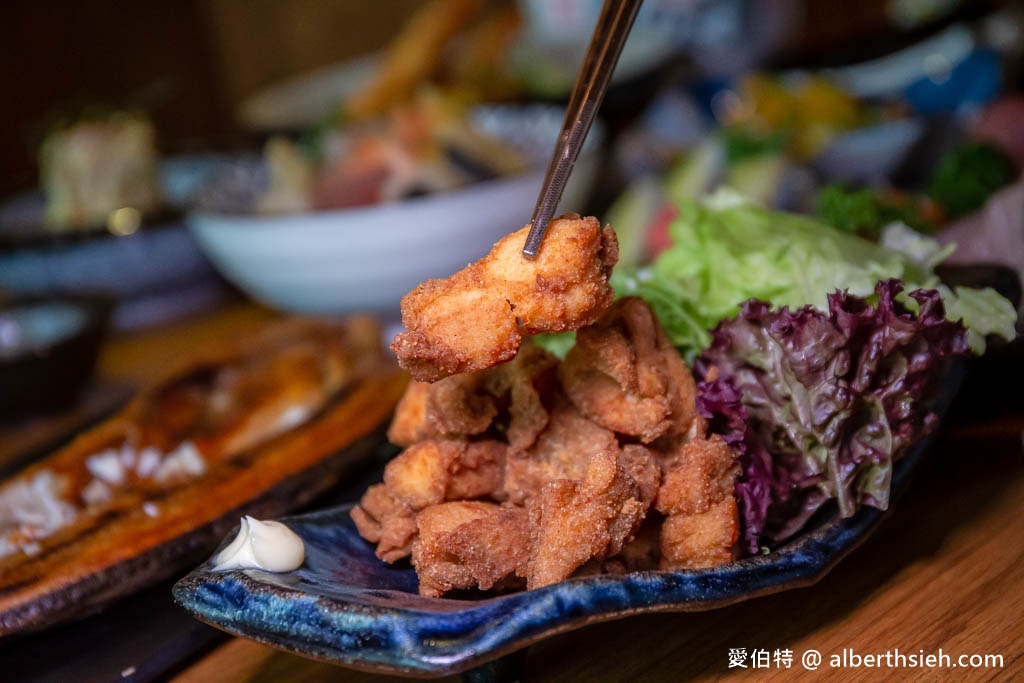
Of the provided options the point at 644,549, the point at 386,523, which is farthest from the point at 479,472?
the point at 644,549

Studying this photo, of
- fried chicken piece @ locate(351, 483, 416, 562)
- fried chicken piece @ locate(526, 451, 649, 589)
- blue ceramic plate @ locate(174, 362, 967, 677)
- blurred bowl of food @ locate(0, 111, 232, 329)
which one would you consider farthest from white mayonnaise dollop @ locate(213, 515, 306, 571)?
blurred bowl of food @ locate(0, 111, 232, 329)

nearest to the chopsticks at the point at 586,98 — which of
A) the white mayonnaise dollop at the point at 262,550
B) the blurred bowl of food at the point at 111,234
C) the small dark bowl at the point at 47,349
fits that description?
the white mayonnaise dollop at the point at 262,550

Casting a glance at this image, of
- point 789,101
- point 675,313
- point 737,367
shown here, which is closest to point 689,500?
point 737,367

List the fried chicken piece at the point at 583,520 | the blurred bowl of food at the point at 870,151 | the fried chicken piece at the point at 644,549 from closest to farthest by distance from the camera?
1. the fried chicken piece at the point at 583,520
2. the fried chicken piece at the point at 644,549
3. the blurred bowl of food at the point at 870,151

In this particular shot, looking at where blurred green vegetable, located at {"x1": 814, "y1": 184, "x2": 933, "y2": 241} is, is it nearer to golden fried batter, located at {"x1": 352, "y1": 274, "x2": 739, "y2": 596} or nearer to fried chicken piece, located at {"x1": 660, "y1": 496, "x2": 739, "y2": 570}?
golden fried batter, located at {"x1": 352, "y1": 274, "x2": 739, "y2": 596}

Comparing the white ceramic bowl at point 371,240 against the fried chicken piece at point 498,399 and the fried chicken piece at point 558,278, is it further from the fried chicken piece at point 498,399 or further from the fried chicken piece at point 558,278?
the fried chicken piece at point 558,278

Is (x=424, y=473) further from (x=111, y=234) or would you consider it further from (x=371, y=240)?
(x=111, y=234)
